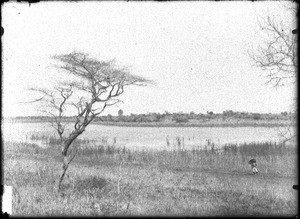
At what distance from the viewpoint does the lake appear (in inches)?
471

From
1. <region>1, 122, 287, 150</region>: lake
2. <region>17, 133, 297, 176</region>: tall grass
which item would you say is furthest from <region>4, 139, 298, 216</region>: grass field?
<region>1, 122, 287, 150</region>: lake

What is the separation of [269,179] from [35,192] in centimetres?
825

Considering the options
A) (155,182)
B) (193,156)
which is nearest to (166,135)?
(193,156)

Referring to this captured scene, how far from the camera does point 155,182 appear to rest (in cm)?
927

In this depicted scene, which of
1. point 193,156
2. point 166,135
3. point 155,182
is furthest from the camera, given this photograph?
point 166,135

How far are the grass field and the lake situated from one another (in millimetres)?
670

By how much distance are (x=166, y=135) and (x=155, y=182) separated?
6.13 metres

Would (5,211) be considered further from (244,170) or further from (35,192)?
(244,170)

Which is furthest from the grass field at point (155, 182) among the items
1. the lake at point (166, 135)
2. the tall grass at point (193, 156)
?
the lake at point (166, 135)

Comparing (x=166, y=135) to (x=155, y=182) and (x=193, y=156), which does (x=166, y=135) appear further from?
(x=155, y=182)

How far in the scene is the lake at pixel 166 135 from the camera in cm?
1197

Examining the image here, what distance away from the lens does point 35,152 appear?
42.2 ft

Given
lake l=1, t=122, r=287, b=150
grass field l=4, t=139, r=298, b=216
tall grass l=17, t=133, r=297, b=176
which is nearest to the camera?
grass field l=4, t=139, r=298, b=216

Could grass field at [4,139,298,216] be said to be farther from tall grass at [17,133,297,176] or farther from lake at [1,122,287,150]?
lake at [1,122,287,150]
